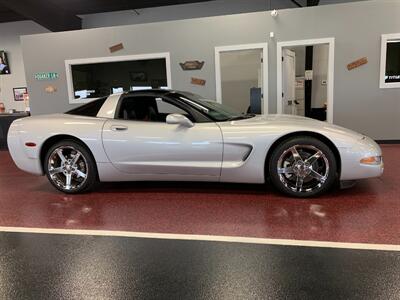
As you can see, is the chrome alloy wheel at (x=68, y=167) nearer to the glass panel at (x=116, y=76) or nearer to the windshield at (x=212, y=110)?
the windshield at (x=212, y=110)

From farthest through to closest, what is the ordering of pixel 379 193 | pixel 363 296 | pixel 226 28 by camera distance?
pixel 226 28
pixel 379 193
pixel 363 296

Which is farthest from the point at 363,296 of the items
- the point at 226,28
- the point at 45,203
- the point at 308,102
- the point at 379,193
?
the point at 308,102

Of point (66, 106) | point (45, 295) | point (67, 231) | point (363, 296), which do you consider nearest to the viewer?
point (363, 296)

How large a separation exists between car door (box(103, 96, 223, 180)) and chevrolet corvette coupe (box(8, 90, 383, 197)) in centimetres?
1

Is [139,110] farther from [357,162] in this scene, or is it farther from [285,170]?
[357,162]

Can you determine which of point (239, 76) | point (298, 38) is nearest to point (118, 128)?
point (298, 38)

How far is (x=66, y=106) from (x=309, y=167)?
6.65 metres

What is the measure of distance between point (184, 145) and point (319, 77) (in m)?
8.64

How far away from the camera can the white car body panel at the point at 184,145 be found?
3299 millimetres

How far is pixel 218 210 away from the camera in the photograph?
3.20m

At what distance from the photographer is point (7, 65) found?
452 inches

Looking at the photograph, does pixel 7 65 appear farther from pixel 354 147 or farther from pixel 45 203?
pixel 354 147

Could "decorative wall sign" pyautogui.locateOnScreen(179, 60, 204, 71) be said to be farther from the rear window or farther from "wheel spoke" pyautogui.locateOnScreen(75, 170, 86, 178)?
"wheel spoke" pyautogui.locateOnScreen(75, 170, 86, 178)

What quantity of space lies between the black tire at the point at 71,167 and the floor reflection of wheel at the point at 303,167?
2060mm
